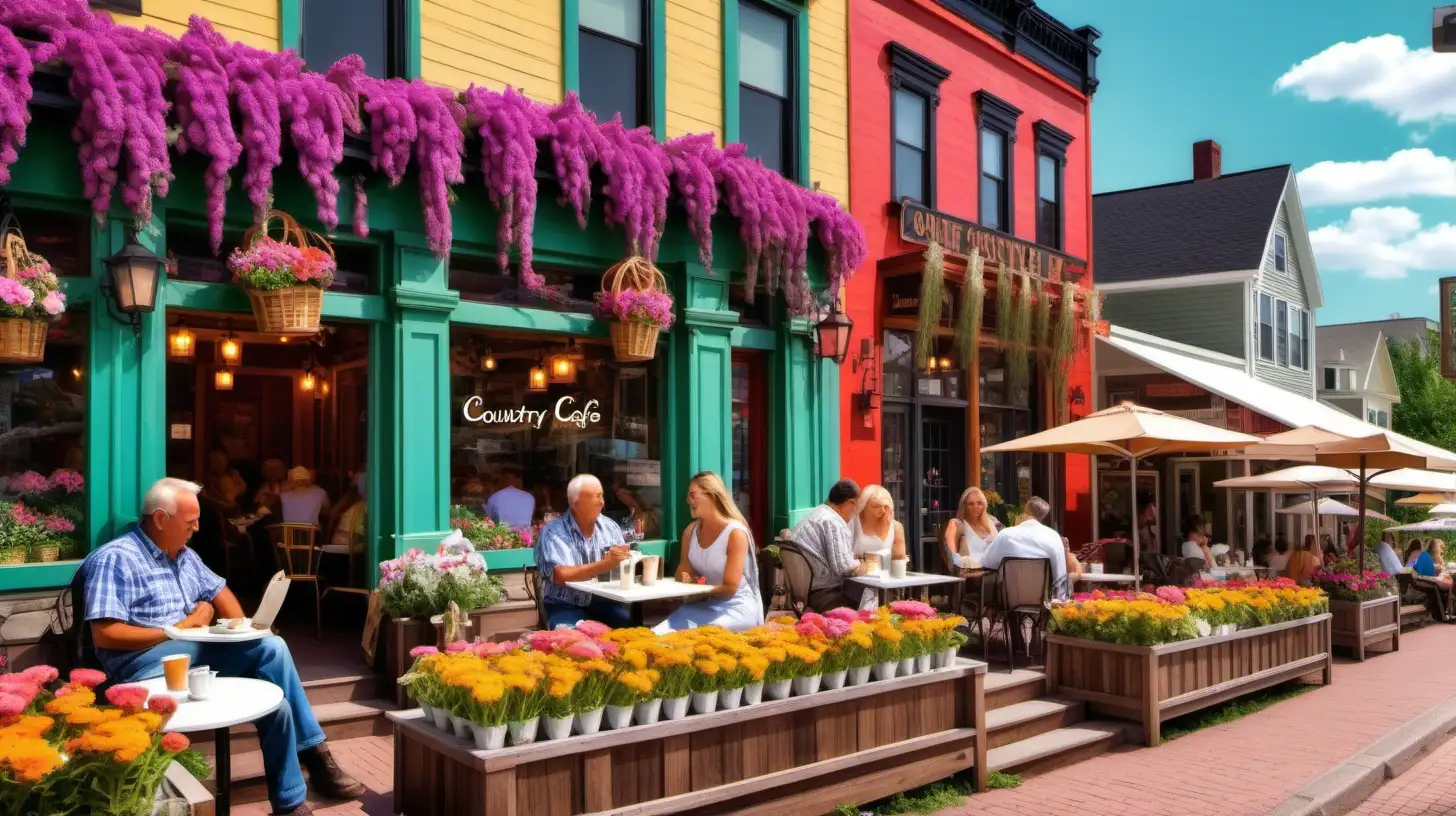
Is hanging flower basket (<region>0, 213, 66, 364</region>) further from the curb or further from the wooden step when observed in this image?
the curb

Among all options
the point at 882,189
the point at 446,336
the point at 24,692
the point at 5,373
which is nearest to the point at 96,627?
the point at 24,692

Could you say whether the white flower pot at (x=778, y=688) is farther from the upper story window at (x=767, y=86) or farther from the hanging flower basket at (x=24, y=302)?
the upper story window at (x=767, y=86)

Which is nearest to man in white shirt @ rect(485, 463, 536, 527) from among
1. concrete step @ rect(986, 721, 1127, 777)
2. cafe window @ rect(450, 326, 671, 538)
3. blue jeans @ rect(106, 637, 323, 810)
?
cafe window @ rect(450, 326, 671, 538)

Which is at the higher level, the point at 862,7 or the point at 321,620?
the point at 862,7

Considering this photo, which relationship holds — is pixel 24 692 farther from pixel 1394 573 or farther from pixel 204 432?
pixel 1394 573

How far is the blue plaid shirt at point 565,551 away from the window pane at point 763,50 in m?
5.25

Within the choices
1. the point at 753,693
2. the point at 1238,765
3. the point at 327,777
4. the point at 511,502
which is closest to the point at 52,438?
the point at 327,777

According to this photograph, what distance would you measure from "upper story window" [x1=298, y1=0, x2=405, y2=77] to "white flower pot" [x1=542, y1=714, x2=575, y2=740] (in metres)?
5.39

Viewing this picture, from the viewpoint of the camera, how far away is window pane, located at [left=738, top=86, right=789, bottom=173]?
10.7m

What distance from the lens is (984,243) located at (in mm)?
13406

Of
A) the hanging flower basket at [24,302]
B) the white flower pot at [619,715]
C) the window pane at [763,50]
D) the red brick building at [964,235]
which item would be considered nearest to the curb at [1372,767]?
the white flower pot at [619,715]

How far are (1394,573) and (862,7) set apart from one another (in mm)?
10229

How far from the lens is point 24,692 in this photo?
354 cm

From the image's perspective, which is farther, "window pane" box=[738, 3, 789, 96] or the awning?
the awning
